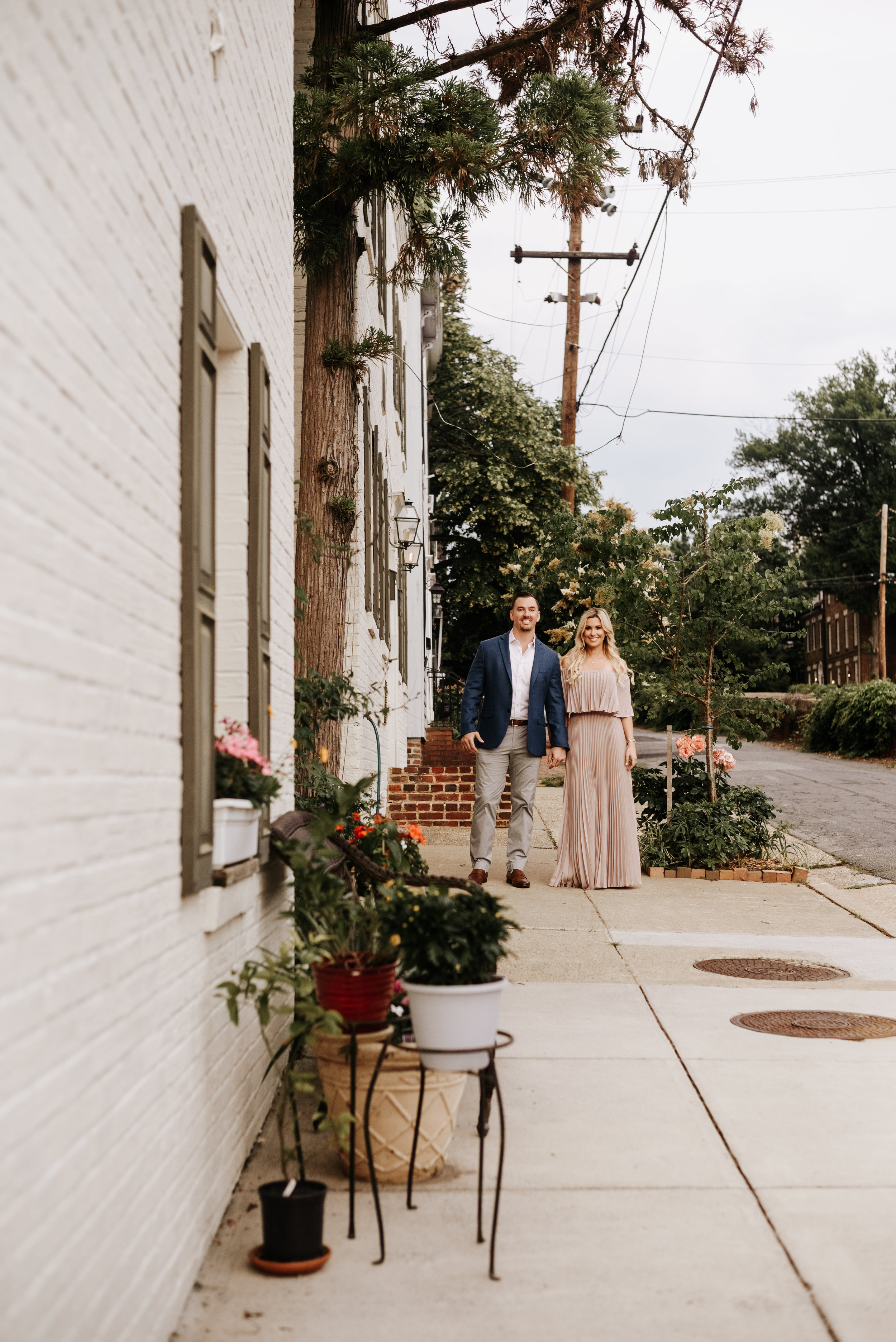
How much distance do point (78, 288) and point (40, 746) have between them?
0.76 m

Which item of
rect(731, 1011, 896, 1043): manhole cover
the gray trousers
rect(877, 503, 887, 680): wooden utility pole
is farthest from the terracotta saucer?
rect(877, 503, 887, 680): wooden utility pole

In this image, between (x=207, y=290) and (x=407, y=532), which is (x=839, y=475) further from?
(x=207, y=290)

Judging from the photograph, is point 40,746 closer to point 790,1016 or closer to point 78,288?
point 78,288

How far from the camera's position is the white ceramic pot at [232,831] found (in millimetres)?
3314

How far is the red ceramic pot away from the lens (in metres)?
3.39

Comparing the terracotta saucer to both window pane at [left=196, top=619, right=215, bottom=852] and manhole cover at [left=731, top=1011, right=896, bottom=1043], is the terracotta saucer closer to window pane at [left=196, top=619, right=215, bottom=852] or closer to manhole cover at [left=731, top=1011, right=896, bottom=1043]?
window pane at [left=196, top=619, right=215, bottom=852]

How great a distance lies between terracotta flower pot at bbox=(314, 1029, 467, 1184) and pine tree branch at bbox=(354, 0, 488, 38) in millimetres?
6909

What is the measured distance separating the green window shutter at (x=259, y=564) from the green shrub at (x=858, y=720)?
26.6 metres

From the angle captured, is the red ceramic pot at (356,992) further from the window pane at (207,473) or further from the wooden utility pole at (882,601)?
the wooden utility pole at (882,601)

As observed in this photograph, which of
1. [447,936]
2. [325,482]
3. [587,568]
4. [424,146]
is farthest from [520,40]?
[587,568]

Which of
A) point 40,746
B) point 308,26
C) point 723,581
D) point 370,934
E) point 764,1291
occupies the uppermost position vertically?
point 308,26

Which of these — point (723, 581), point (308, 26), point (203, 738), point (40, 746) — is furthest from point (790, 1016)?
point (308, 26)

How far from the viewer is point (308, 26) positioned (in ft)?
30.5

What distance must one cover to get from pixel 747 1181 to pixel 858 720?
90.9 feet
